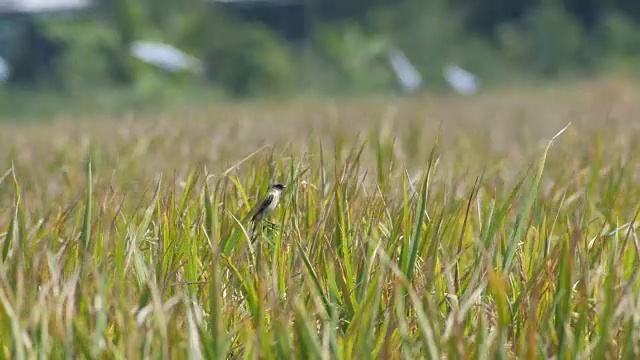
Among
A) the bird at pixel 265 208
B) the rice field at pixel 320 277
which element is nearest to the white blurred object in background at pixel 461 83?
the rice field at pixel 320 277

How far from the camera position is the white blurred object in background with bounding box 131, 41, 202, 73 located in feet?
49.3

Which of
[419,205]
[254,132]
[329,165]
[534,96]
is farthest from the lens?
[534,96]

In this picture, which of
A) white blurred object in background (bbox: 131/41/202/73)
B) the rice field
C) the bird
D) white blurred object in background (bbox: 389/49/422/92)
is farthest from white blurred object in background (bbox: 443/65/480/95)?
the bird

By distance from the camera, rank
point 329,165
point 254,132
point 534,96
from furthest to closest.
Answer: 1. point 534,96
2. point 254,132
3. point 329,165

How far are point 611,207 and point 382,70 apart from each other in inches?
674

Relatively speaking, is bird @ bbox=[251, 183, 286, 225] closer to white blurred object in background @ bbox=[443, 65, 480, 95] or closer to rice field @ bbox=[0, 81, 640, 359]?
rice field @ bbox=[0, 81, 640, 359]

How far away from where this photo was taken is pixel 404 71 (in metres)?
17.5

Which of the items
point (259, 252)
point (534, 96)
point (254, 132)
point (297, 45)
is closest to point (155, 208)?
point (259, 252)

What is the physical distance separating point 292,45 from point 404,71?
3717 millimetres

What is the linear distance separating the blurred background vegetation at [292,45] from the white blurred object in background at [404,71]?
224mm

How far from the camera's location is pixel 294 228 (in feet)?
7.54

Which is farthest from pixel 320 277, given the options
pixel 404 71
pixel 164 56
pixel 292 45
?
pixel 292 45

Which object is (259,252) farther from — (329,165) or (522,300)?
(329,165)

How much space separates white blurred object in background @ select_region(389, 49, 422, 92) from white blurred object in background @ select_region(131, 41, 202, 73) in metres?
2.53
